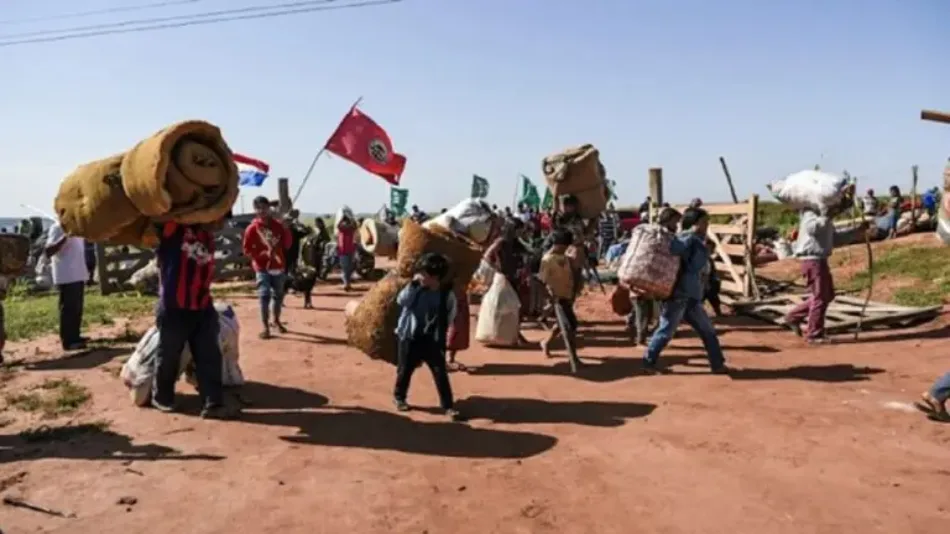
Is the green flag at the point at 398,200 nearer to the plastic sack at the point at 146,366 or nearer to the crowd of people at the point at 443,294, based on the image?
the crowd of people at the point at 443,294

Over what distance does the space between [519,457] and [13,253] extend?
18.2 ft

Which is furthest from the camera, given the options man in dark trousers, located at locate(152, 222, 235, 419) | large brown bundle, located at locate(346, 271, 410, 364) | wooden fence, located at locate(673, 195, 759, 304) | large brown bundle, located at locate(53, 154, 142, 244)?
wooden fence, located at locate(673, 195, 759, 304)

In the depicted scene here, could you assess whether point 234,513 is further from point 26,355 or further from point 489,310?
point 26,355

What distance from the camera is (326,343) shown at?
9820 mm

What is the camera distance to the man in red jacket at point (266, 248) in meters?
9.58

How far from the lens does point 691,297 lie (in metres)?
7.74

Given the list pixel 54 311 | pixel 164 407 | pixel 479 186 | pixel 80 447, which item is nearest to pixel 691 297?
pixel 164 407

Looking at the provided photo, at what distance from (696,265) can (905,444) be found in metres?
2.71

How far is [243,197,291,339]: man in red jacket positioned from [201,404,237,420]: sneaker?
3.64m

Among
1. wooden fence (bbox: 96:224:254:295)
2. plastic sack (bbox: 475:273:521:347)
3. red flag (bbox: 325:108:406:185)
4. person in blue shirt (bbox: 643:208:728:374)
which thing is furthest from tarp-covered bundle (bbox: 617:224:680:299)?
wooden fence (bbox: 96:224:254:295)

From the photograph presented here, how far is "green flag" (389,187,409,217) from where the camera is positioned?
87.3 feet

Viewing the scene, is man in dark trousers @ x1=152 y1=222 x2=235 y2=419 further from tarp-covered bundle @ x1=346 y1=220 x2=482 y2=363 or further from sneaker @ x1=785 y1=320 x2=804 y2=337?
sneaker @ x1=785 y1=320 x2=804 y2=337

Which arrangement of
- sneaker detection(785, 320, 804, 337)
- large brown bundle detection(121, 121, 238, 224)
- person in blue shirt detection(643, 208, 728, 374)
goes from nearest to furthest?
large brown bundle detection(121, 121, 238, 224), person in blue shirt detection(643, 208, 728, 374), sneaker detection(785, 320, 804, 337)

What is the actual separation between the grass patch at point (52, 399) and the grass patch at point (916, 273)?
1115 centimetres
